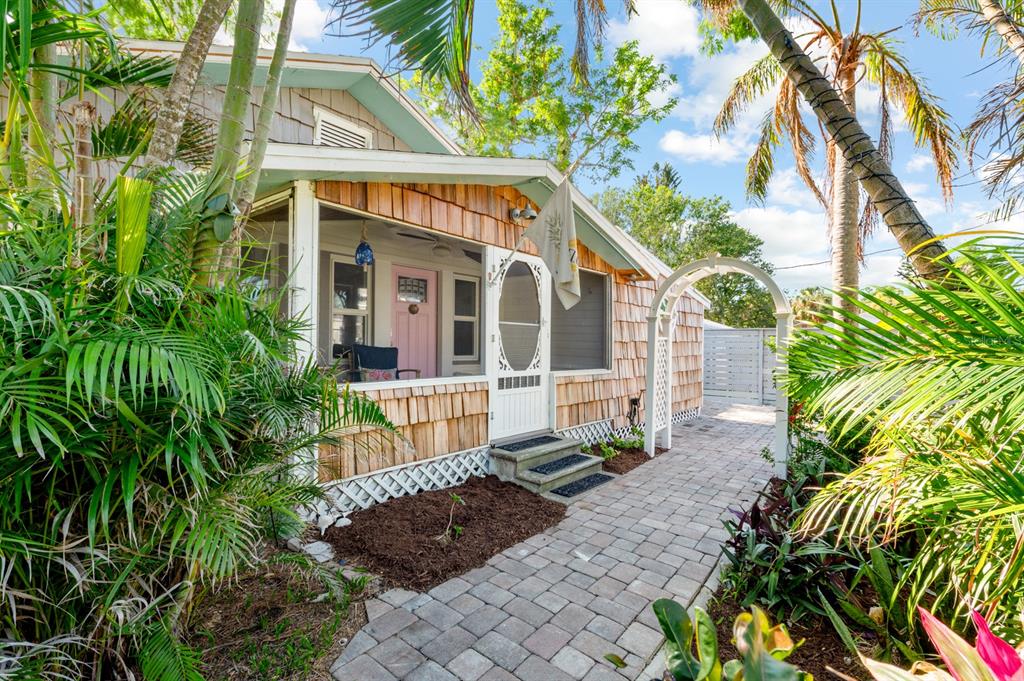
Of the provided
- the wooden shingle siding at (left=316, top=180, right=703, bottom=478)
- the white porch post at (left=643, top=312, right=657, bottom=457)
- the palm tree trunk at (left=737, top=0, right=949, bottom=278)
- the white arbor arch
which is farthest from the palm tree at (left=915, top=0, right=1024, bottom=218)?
the wooden shingle siding at (left=316, top=180, right=703, bottom=478)

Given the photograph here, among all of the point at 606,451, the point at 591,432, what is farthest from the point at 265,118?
the point at 591,432

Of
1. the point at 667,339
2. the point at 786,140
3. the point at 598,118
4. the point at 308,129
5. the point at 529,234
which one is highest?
the point at 598,118

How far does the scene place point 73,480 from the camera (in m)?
1.56

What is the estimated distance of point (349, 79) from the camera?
5.88 meters

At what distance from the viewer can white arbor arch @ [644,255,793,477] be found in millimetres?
5125

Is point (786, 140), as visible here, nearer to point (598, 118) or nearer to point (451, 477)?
point (451, 477)

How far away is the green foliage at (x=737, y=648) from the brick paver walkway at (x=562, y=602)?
1068 millimetres

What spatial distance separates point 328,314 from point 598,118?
11.9m

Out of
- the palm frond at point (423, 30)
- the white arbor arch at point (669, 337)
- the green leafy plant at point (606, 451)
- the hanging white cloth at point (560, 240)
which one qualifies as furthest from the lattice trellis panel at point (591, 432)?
the palm frond at point (423, 30)

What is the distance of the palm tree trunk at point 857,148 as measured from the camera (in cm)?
172

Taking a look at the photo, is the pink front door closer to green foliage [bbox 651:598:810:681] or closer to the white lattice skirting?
the white lattice skirting

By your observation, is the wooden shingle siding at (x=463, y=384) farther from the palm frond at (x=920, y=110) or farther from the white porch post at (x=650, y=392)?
the palm frond at (x=920, y=110)

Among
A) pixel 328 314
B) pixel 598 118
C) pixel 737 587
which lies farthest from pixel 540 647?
pixel 598 118

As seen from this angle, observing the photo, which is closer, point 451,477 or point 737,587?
point 737,587
